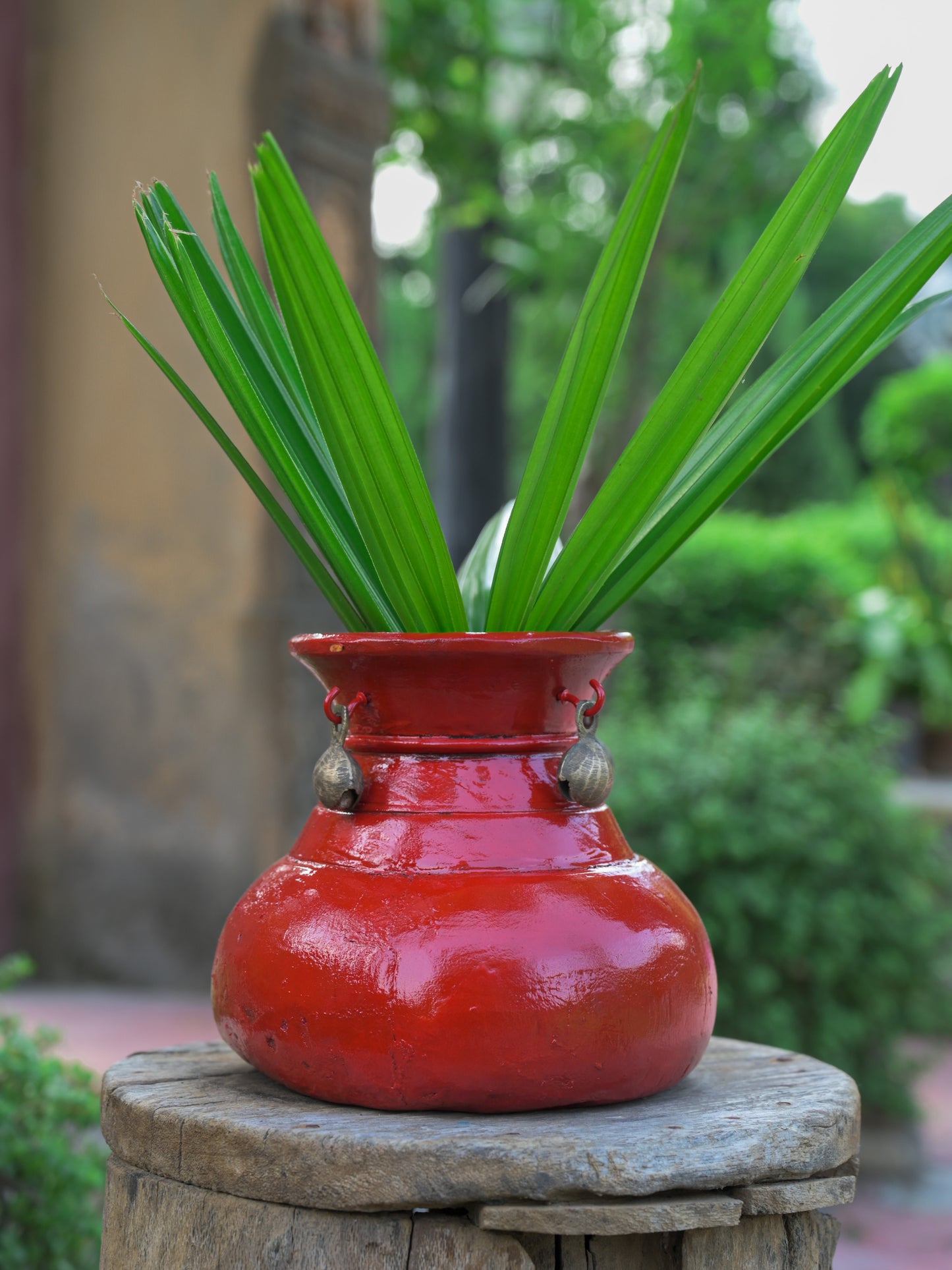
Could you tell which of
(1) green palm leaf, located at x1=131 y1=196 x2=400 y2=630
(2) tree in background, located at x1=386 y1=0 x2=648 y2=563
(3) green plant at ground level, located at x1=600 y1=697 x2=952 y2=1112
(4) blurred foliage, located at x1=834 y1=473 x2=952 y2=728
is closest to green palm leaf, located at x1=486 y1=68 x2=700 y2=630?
(1) green palm leaf, located at x1=131 y1=196 x2=400 y2=630

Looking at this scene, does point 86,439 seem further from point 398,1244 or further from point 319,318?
point 398,1244

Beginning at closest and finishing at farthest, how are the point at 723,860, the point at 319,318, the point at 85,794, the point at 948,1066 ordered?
the point at 319,318
the point at 723,860
the point at 85,794
the point at 948,1066

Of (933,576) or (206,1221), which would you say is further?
(933,576)

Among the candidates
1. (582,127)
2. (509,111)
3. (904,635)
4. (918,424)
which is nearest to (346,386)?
(582,127)

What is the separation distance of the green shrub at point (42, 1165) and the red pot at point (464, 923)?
35.4 inches

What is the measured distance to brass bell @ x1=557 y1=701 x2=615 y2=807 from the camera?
3.54 feet

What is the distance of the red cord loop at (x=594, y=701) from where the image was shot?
111cm

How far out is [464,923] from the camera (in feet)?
3.29

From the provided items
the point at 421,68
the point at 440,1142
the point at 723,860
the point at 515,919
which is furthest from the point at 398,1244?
the point at 421,68

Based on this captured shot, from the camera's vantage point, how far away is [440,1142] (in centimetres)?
93

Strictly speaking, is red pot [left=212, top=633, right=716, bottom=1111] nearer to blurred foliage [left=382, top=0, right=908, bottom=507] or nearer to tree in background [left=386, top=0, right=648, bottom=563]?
blurred foliage [left=382, top=0, right=908, bottom=507]

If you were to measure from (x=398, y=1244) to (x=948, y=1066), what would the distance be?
406 centimetres

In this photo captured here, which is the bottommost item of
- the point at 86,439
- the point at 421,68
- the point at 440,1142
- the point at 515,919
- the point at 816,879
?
the point at 816,879

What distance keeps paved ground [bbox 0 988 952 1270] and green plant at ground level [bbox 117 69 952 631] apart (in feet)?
6.87
